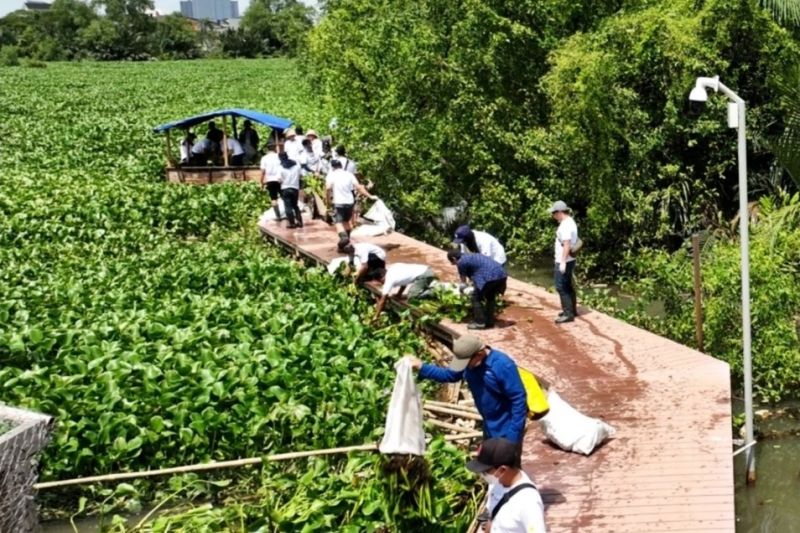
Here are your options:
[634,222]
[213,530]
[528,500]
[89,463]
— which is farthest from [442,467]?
[634,222]

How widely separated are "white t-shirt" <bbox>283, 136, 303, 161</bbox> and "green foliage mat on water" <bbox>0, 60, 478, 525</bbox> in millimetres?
1470

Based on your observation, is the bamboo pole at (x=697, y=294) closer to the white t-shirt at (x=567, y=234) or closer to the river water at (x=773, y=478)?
the river water at (x=773, y=478)

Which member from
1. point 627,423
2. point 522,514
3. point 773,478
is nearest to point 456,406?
point 627,423

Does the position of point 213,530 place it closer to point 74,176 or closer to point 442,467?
point 442,467

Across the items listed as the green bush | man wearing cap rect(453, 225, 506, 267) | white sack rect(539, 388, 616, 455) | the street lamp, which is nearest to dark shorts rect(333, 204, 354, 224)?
man wearing cap rect(453, 225, 506, 267)

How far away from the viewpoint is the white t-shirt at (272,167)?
16797 mm

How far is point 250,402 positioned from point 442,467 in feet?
7.73

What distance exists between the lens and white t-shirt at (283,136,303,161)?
18531mm

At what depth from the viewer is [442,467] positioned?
745 centimetres

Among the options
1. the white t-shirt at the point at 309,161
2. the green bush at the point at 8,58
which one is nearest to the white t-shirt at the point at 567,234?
the white t-shirt at the point at 309,161

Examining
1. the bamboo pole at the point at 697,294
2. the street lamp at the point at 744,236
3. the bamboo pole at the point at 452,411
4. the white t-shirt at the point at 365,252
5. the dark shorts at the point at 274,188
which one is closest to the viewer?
the street lamp at the point at 744,236

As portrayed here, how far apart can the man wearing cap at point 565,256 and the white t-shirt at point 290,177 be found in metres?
6.50

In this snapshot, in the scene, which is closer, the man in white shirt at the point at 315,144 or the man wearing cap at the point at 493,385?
the man wearing cap at the point at 493,385

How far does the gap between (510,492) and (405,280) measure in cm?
649
